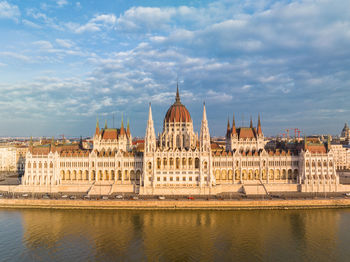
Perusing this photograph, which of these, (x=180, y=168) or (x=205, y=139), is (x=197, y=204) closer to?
(x=180, y=168)

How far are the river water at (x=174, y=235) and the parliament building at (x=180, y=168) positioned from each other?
14303 mm

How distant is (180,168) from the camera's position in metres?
86.6

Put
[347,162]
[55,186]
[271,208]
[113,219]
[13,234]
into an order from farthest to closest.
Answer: [347,162] < [55,186] < [271,208] < [113,219] < [13,234]

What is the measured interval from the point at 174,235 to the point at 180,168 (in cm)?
3212

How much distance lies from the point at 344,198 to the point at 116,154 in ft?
226

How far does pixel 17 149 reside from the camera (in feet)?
453

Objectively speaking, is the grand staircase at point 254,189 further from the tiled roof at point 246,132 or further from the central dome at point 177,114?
the central dome at point 177,114

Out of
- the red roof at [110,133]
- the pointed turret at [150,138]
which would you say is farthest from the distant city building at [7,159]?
the pointed turret at [150,138]

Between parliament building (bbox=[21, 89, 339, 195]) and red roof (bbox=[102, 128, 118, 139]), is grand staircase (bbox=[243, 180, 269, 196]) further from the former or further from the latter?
red roof (bbox=[102, 128, 118, 139])

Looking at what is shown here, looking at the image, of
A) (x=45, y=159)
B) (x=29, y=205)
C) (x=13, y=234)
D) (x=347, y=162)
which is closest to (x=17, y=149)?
(x=45, y=159)

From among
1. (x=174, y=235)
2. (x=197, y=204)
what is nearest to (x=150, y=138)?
(x=197, y=204)

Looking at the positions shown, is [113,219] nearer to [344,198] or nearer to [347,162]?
[344,198]

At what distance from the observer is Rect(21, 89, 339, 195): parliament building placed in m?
85.8

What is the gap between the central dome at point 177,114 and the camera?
99.4 metres
